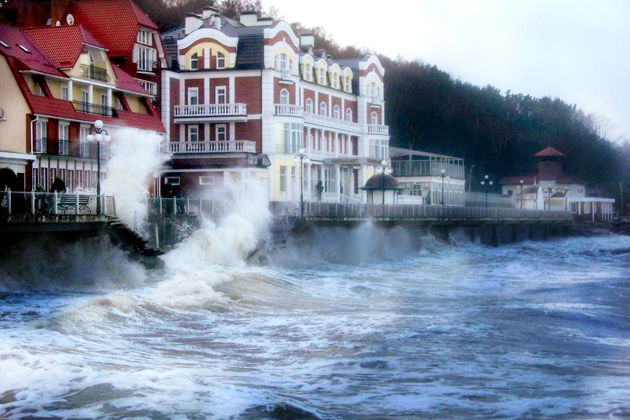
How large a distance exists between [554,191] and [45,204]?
87.1 m

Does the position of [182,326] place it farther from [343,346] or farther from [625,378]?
[625,378]

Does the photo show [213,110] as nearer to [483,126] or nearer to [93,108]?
[93,108]

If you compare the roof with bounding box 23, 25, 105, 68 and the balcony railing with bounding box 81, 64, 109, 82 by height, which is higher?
the roof with bounding box 23, 25, 105, 68

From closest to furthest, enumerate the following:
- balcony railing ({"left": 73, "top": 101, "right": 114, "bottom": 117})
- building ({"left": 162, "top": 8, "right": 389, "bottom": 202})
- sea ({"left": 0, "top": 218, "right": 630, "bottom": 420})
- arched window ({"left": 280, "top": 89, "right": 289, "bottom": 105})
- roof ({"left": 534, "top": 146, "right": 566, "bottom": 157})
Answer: sea ({"left": 0, "top": 218, "right": 630, "bottom": 420}), balcony railing ({"left": 73, "top": 101, "right": 114, "bottom": 117}), building ({"left": 162, "top": 8, "right": 389, "bottom": 202}), arched window ({"left": 280, "top": 89, "right": 289, "bottom": 105}), roof ({"left": 534, "top": 146, "right": 566, "bottom": 157})

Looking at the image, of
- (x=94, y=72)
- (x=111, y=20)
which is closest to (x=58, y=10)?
(x=111, y=20)

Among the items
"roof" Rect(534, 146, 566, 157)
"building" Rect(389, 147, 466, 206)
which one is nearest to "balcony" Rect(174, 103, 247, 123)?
"building" Rect(389, 147, 466, 206)

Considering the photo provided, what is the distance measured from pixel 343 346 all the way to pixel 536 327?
5.89m

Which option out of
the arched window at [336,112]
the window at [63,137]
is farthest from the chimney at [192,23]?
the window at [63,137]

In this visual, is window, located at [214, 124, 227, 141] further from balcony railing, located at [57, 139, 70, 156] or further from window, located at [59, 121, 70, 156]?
balcony railing, located at [57, 139, 70, 156]

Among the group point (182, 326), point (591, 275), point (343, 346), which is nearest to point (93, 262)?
point (182, 326)

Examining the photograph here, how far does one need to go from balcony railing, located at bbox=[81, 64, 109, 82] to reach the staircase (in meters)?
15.4

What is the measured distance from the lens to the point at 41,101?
140ft

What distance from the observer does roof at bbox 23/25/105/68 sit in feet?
150

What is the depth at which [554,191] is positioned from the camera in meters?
108
